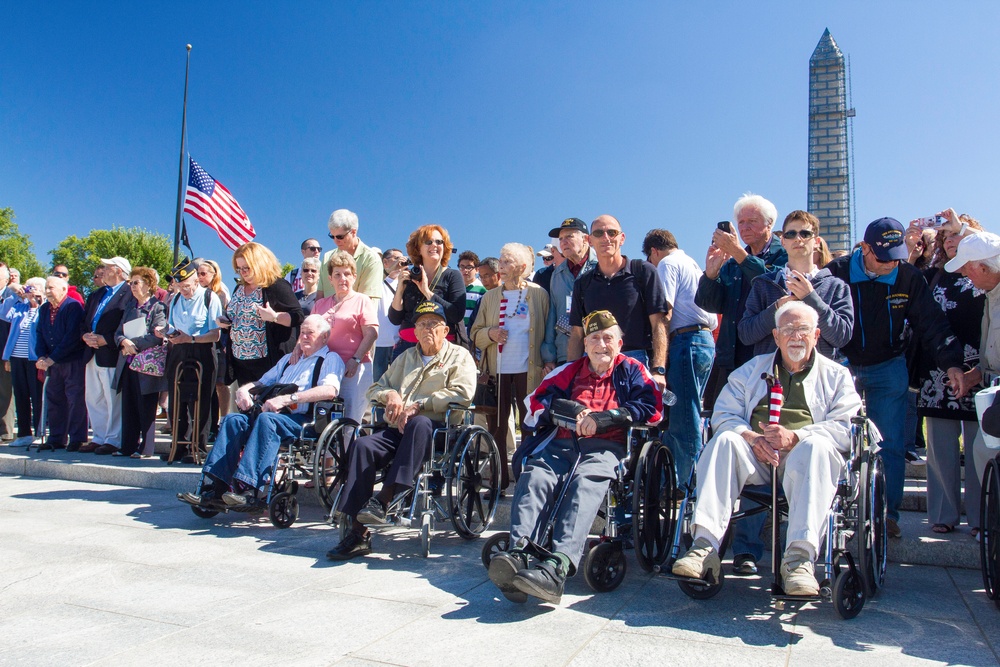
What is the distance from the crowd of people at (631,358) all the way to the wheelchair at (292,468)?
0.31 ft

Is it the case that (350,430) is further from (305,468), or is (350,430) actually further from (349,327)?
(349,327)

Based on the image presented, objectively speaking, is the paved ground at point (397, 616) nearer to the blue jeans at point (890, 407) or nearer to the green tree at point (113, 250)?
the blue jeans at point (890, 407)

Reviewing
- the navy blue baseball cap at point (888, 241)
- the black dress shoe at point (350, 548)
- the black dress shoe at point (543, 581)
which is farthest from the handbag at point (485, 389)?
the navy blue baseball cap at point (888, 241)

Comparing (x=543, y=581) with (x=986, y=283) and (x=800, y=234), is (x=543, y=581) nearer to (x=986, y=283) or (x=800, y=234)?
(x=800, y=234)

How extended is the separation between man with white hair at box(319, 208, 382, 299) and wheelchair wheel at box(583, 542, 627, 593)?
349cm

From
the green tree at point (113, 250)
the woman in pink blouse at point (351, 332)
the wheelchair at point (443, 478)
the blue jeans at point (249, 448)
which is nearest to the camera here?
the wheelchair at point (443, 478)

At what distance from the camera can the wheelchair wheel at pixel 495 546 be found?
3504 millimetres

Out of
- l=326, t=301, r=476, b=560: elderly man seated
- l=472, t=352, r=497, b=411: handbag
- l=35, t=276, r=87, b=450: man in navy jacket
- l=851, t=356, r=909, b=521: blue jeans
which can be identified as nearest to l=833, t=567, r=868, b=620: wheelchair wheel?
l=851, t=356, r=909, b=521: blue jeans

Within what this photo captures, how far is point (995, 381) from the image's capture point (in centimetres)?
381

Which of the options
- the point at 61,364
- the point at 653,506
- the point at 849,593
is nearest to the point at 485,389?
the point at 653,506

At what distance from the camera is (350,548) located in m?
4.11

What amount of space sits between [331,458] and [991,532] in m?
3.78

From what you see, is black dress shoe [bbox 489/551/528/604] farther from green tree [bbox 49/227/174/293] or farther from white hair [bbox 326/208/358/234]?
green tree [bbox 49/227/174/293]

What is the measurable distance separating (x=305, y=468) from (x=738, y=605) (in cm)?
294
